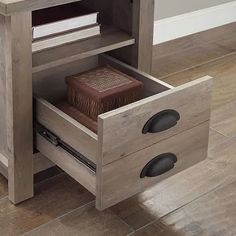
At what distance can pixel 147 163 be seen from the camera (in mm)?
1309

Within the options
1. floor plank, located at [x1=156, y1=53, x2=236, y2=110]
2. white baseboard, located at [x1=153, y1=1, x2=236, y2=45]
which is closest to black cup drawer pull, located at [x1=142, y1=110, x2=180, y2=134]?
floor plank, located at [x1=156, y1=53, x2=236, y2=110]

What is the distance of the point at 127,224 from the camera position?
141cm

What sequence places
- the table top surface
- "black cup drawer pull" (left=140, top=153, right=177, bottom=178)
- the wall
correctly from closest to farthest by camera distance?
1. the table top surface
2. "black cup drawer pull" (left=140, top=153, right=177, bottom=178)
3. the wall

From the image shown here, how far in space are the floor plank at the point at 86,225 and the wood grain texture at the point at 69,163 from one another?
0.13m

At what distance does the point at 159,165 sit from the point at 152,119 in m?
0.11

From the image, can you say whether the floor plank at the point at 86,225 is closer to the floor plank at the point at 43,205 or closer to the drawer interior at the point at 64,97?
the floor plank at the point at 43,205

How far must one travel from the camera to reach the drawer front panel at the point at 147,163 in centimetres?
125

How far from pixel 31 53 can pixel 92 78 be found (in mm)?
189

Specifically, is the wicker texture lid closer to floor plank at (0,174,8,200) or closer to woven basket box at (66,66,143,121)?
woven basket box at (66,66,143,121)

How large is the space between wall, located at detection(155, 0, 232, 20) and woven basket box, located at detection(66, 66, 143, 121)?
3.28 ft

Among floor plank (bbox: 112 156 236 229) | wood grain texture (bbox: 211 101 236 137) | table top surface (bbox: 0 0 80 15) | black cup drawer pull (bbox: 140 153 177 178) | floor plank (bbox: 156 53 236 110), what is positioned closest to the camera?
table top surface (bbox: 0 0 80 15)

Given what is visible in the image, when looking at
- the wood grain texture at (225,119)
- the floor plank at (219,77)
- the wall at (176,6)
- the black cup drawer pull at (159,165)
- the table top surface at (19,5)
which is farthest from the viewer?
the wall at (176,6)

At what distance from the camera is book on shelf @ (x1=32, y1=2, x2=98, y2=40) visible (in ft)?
4.62

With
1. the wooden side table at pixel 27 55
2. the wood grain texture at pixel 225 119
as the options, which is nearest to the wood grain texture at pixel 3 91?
the wooden side table at pixel 27 55
